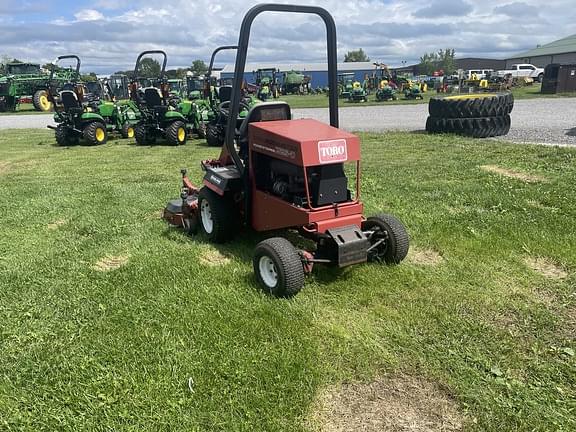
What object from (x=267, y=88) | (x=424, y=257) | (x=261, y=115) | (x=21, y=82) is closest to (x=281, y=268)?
(x=424, y=257)

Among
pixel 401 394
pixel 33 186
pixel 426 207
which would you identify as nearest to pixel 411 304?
pixel 401 394

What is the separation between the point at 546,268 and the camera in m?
4.09

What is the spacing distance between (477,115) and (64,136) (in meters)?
10.1

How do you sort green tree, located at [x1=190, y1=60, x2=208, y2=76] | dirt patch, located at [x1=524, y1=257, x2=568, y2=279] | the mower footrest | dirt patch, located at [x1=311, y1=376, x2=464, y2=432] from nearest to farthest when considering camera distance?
dirt patch, located at [x1=311, y1=376, x2=464, y2=432] < the mower footrest < dirt patch, located at [x1=524, y1=257, x2=568, y2=279] < green tree, located at [x1=190, y1=60, x2=208, y2=76]

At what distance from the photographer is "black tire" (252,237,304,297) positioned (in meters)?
3.53

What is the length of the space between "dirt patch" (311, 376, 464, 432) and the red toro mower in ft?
3.44

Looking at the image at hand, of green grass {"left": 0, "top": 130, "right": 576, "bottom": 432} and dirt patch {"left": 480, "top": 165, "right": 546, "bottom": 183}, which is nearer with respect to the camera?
green grass {"left": 0, "top": 130, "right": 576, "bottom": 432}

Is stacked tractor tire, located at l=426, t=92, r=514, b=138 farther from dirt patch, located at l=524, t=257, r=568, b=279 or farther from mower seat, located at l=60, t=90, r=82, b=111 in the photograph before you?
A: mower seat, located at l=60, t=90, r=82, b=111

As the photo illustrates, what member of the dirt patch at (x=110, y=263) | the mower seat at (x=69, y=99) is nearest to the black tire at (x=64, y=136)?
the mower seat at (x=69, y=99)

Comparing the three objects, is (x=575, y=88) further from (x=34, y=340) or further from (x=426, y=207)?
(x=34, y=340)

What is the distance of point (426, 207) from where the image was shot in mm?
5805

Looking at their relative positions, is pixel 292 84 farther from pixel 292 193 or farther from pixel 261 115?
pixel 292 193

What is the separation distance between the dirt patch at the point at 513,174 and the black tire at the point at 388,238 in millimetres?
3665

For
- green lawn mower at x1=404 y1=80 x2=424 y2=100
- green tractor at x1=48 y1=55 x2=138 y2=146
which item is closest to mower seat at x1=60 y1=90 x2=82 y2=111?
green tractor at x1=48 y1=55 x2=138 y2=146
